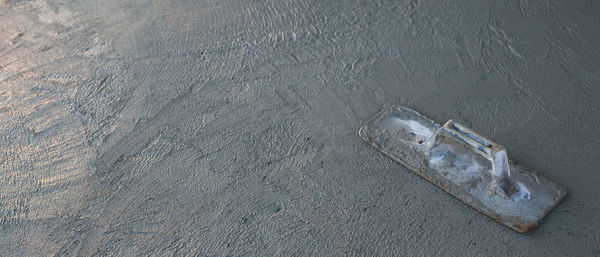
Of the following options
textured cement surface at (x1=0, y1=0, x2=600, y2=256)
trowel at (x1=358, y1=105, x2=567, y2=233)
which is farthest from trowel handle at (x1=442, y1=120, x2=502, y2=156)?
textured cement surface at (x1=0, y1=0, x2=600, y2=256)

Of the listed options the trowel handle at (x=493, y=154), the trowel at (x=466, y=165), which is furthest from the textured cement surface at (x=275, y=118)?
the trowel handle at (x=493, y=154)

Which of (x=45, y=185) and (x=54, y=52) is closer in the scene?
(x=45, y=185)

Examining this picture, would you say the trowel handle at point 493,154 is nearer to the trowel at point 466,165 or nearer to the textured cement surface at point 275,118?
the trowel at point 466,165

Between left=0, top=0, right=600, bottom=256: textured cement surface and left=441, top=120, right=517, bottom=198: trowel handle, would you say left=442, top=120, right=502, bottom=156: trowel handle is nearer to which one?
left=441, top=120, right=517, bottom=198: trowel handle

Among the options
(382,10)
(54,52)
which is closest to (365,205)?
(382,10)

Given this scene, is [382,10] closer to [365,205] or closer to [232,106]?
[232,106]
